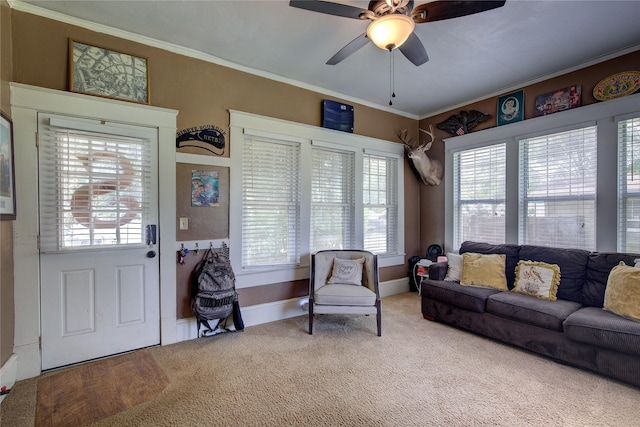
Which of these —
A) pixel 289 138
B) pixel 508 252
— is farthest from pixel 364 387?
pixel 289 138

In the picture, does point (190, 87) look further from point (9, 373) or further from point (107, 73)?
point (9, 373)

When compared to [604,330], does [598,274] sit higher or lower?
higher

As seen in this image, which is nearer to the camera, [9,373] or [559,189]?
[9,373]

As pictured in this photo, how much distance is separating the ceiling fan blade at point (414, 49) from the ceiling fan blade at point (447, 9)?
168 mm

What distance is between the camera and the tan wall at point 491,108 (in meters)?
3.06

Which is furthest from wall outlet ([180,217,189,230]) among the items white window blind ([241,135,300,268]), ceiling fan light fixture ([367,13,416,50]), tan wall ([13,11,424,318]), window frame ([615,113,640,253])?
window frame ([615,113,640,253])

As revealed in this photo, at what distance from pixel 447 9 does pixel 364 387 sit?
270 cm

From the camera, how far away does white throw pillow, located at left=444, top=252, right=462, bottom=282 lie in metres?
3.58

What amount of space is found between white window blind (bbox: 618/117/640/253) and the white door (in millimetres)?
4776

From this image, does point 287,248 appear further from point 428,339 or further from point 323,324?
point 428,339

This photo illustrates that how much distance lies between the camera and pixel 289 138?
3.66m

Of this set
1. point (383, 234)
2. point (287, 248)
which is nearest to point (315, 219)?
point (287, 248)

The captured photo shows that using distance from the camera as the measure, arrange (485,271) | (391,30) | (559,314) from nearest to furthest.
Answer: (391,30)
(559,314)
(485,271)

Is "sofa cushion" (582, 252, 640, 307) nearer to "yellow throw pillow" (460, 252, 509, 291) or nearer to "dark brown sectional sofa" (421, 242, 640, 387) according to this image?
"dark brown sectional sofa" (421, 242, 640, 387)
